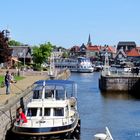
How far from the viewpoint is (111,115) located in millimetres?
51812

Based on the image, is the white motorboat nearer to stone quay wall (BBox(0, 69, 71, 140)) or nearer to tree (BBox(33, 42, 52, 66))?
stone quay wall (BBox(0, 69, 71, 140))

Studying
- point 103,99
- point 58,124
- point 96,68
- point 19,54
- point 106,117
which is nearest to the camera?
point 58,124

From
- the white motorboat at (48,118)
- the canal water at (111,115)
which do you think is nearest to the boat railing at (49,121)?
the white motorboat at (48,118)

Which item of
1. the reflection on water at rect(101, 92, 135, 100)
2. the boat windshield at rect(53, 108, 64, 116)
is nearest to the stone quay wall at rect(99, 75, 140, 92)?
the reflection on water at rect(101, 92, 135, 100)

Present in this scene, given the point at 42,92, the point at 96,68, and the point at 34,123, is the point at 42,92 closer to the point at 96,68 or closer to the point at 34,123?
the point at 34,123

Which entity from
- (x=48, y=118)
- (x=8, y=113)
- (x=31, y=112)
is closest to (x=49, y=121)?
(x=48, y=118)

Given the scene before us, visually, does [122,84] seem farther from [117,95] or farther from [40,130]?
[40,130]

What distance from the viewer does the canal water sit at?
41.3m

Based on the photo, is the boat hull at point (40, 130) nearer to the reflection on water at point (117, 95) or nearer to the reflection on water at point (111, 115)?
the reflection on water at point (111, 115)

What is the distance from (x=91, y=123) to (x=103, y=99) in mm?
22166

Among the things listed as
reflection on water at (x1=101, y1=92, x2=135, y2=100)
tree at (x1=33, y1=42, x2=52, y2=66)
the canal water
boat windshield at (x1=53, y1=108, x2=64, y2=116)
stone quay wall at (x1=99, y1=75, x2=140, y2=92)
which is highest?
tree at (x1=33, y1=42, x2=52, y2=66)

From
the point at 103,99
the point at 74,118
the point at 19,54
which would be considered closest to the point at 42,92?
the point at 74,118

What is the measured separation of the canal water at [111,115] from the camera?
1626 inches

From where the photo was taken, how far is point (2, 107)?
3525 cm
